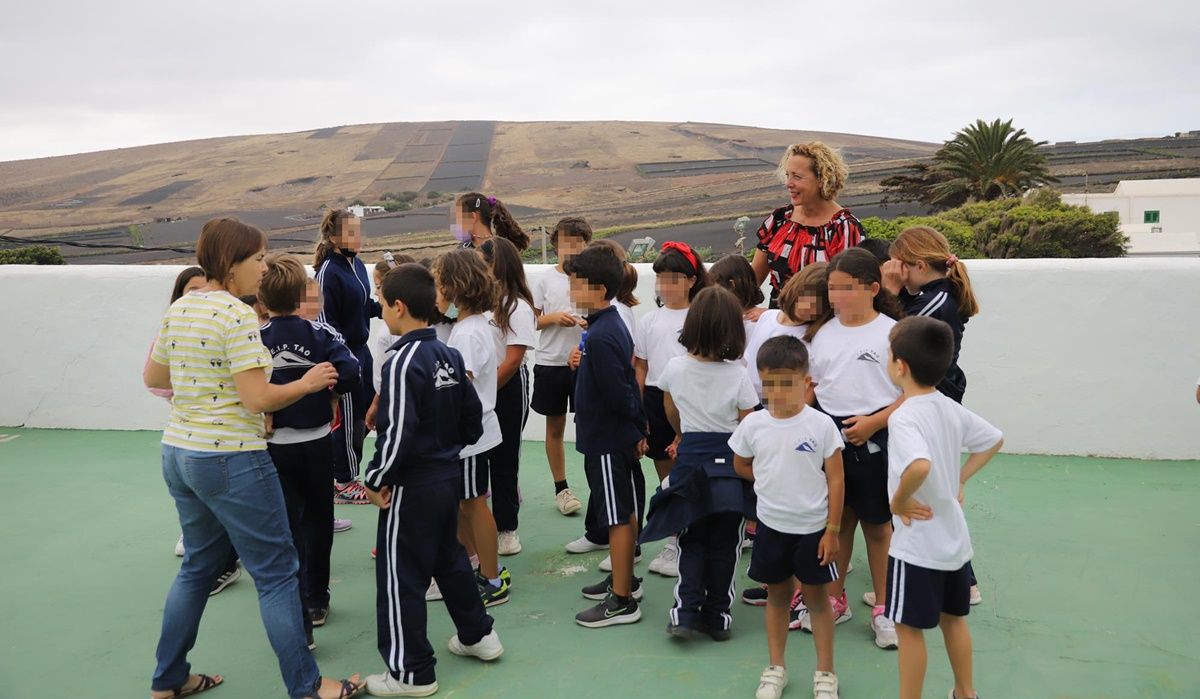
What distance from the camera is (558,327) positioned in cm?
451

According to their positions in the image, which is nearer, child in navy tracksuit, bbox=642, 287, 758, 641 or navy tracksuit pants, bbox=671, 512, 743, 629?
child in navy tracksuit, bbox=642, 287, 758, 641

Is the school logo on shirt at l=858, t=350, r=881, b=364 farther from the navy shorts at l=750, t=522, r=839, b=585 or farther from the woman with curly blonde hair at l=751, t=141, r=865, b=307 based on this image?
the woman with curly blonde hair at l=751, t=141, r=865, b=307

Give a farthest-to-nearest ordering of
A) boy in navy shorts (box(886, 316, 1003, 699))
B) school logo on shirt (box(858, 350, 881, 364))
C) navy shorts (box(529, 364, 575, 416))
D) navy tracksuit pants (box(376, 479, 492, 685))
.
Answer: navy shorts (box(529, 364, 575, 416)) < school logo on shirt (box(858, 350, 881, 364)) < navy tracksuit pants (box(376, 479, 492, 685)) < boy in navy shorts (box(886, 316, 1003, 699))

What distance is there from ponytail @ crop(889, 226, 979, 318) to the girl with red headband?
2.97 feet

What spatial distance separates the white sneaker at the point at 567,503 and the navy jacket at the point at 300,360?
1.92 metres

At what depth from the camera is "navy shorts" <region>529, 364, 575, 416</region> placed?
457 cm

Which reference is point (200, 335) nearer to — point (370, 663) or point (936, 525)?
point (370, 663)

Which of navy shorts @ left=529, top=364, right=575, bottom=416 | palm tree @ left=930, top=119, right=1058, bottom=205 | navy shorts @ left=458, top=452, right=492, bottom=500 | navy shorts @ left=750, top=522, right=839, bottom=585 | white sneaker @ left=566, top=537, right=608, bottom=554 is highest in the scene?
palm tree @ left=930, top=119, right=1058, bottom=205

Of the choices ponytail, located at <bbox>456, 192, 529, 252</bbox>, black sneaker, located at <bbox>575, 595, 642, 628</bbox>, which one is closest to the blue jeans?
black sneaker, located at <bbox>575, 595, 642, 628</bbox>

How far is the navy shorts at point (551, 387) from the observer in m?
4.57

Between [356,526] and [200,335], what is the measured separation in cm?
237

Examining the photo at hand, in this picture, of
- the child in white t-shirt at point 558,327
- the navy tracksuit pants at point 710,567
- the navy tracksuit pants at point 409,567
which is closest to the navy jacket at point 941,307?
the navy tracksuit pants at point 710,567

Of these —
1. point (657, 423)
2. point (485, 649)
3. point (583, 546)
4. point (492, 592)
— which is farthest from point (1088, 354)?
point (485, 649)

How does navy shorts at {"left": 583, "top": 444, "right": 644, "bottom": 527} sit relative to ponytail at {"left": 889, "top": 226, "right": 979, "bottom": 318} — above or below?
below
